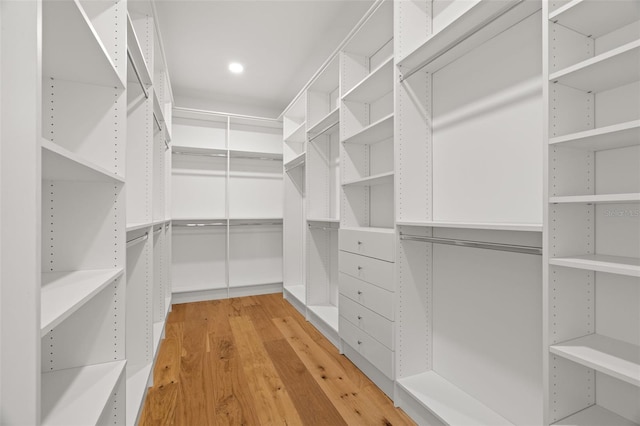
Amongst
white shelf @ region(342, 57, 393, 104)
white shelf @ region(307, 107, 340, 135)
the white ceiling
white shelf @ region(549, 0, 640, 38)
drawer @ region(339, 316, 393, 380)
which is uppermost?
the white ceiling

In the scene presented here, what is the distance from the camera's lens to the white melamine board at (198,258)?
3.91 metres

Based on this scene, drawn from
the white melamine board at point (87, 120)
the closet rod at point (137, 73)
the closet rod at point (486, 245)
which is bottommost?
the closet rod at point (486, 245)

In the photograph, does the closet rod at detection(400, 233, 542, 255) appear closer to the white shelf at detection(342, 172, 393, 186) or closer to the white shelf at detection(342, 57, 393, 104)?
the white shelf at detection(342, 172, 393, 186)

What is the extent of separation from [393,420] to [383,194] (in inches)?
57.0

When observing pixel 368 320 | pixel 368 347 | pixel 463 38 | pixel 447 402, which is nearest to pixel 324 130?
pixel 463 38

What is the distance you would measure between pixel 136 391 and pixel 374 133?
212cm

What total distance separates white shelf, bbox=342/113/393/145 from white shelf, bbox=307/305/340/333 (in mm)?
1522

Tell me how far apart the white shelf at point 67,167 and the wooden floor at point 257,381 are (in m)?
1.34

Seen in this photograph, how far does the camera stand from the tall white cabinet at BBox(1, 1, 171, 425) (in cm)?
64

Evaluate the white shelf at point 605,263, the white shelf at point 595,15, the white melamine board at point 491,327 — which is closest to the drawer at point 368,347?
the white melamine board at point 491,327

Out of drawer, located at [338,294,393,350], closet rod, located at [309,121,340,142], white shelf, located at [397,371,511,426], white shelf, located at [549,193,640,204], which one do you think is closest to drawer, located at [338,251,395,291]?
drawer, located at [338,294,393,350]

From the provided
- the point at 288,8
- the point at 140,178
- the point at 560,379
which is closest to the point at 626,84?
the point at 560,379

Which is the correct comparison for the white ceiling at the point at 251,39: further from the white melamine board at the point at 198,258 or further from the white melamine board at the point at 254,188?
the white melamine board at the point at 198,258

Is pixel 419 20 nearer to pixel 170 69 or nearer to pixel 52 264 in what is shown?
pixel 52 264
